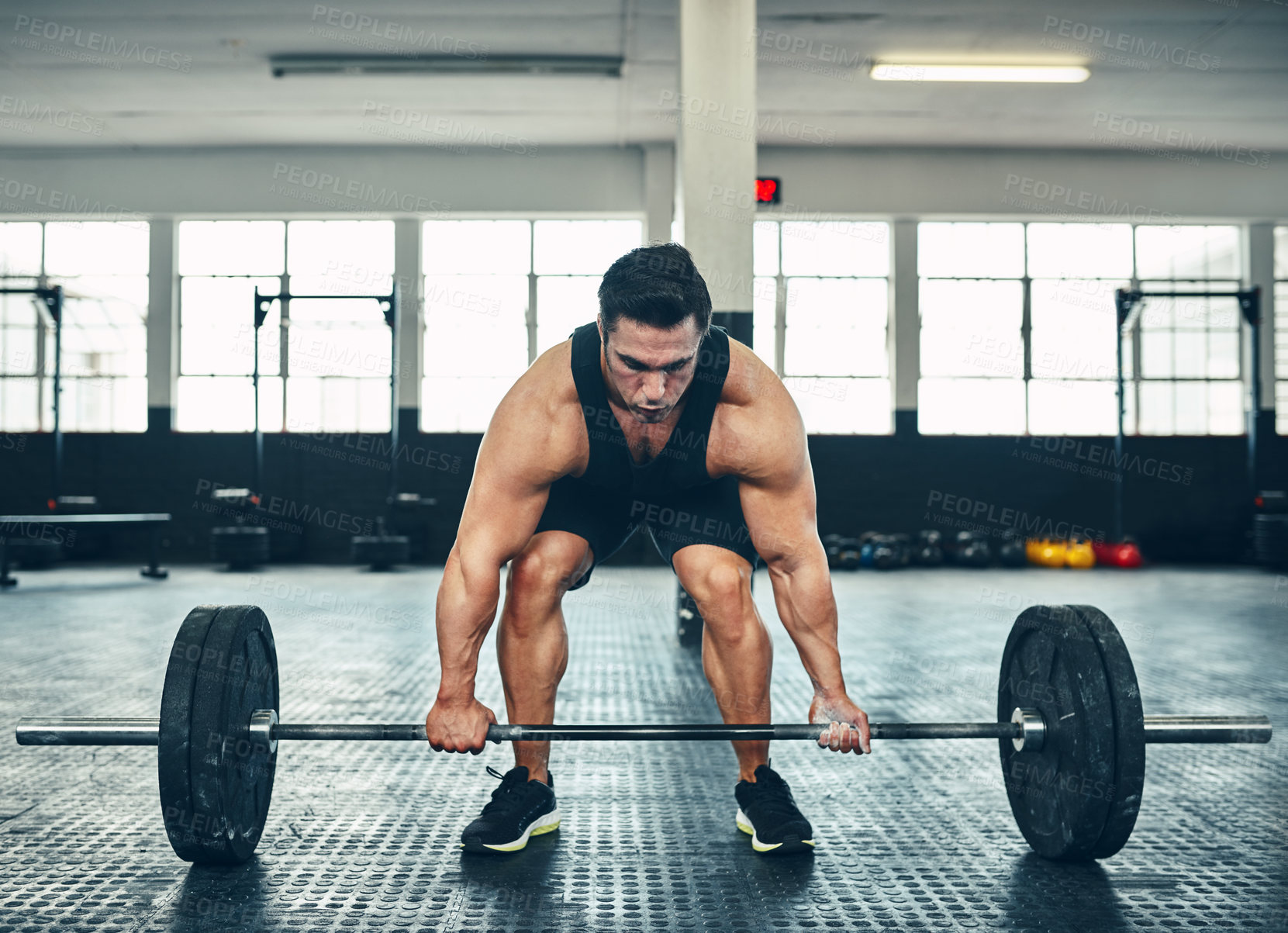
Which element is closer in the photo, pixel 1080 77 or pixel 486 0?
pixel 486 0

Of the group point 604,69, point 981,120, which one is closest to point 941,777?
point 604,69

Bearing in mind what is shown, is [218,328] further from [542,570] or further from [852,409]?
[542,570]

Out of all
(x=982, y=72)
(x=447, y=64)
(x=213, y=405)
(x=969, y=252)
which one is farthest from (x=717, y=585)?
(x=213, y=405)

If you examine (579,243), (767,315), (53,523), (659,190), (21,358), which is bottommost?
(53,523)

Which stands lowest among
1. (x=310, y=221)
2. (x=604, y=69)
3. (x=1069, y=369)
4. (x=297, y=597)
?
(x=297, y=597)

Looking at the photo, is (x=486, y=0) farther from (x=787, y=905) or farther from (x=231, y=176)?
(x=787, y=905)

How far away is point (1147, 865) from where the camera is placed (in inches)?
58.8

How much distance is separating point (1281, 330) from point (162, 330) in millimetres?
8944

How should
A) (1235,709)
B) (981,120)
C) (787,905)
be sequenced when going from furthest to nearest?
(981,120)
(1235,709)
(787,905)

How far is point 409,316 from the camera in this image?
7.68 m

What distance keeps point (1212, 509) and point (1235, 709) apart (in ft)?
20.0

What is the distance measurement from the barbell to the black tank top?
40cm

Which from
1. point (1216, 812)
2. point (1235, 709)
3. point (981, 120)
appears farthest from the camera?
point (981, 120)

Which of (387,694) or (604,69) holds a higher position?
(604,69)
